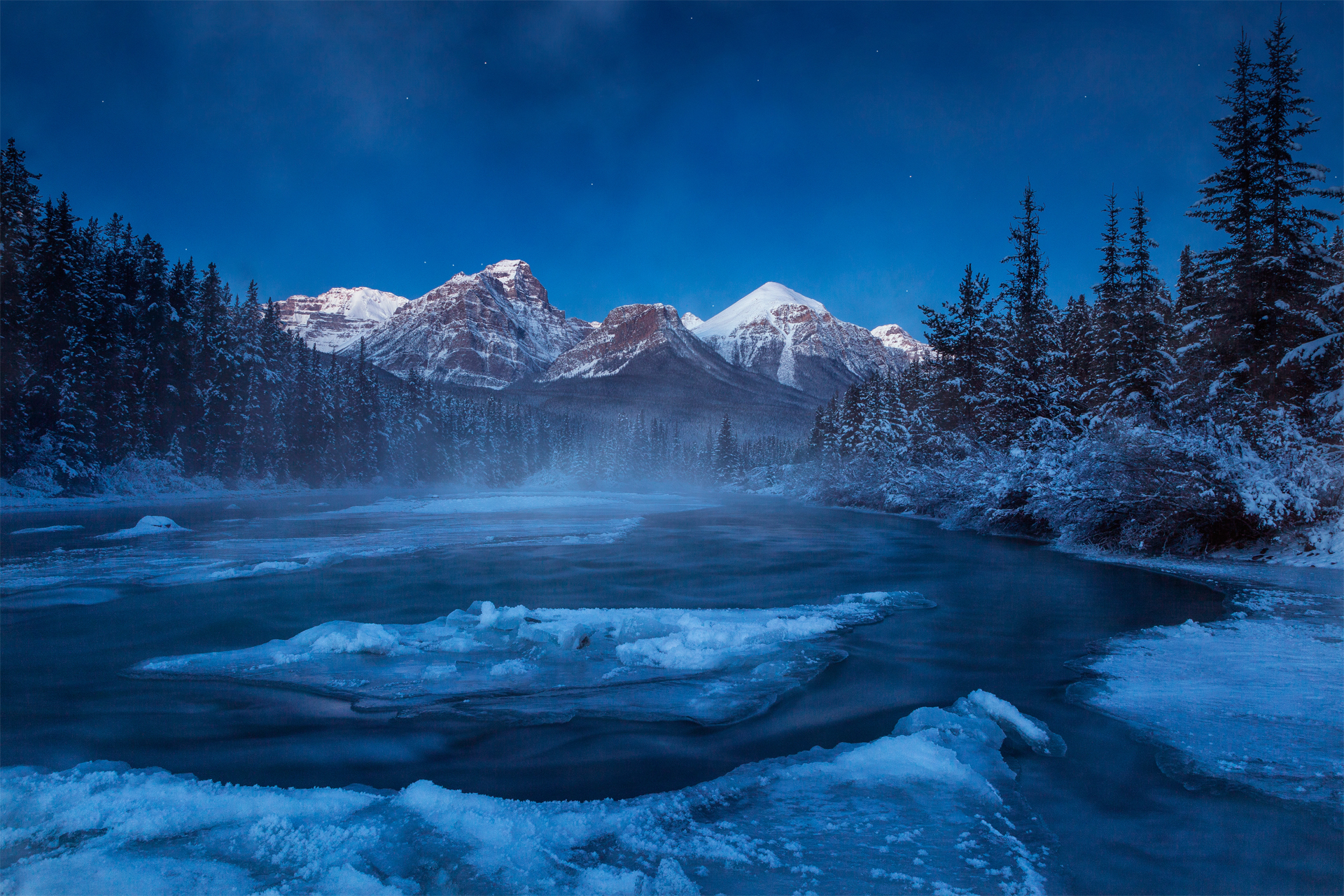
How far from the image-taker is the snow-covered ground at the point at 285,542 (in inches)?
466

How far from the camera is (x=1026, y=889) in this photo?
9.35ft

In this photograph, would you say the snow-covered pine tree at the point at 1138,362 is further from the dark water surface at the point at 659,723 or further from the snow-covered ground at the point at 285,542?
the snow-covered ground at the point at 285,542

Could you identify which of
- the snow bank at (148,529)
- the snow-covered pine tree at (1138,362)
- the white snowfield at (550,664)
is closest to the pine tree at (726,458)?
the snow-covered pine tree at (1138,362)

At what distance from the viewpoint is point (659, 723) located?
201 inches

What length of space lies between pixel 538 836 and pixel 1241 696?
5.56m

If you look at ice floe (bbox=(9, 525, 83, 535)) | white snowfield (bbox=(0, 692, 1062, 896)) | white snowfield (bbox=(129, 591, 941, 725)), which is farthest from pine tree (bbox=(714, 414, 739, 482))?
white snowfield (bbox=(0, 692, 1062, 896))

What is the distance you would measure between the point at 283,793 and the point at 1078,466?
60.0 feet

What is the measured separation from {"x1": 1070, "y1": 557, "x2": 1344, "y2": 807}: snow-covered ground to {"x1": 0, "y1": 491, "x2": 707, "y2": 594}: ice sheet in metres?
13.5

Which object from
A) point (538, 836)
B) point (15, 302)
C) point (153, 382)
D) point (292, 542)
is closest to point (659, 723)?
point (538, 836)

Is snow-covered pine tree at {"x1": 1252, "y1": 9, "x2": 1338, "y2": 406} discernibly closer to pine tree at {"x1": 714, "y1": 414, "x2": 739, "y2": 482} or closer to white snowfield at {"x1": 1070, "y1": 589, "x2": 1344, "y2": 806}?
white snowfield at {"x1": 1070, "y1": 589, "x2": 1344, "y2": 806}

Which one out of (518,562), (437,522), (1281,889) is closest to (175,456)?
(437,522)

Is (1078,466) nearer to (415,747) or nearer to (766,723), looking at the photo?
(766,723)

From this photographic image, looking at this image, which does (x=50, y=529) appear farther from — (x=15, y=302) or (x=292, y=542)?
(x=15, y=302)

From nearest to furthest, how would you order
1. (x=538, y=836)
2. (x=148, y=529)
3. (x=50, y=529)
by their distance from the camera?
1. (x=538, y=836)
2. (x=148, y=529)
3. (x=50, y=529)
